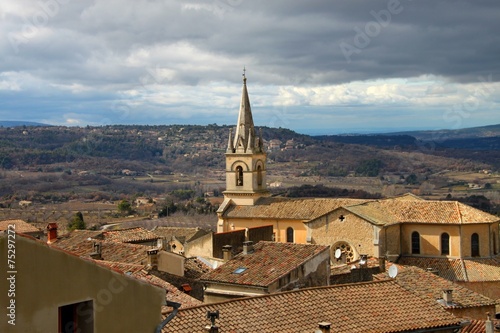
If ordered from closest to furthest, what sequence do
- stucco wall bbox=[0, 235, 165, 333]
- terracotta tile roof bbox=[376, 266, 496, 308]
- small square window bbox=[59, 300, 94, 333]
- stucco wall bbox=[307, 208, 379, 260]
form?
1. stucco wall bbox=[0, 235, 165, 333]
2. small square window bbox=[59, 300, 94, 333]
3. terracotta tile roof bbox=[376, 266, 496, 308]
4. stucco wall bbox=[307, 208, 379, 260]

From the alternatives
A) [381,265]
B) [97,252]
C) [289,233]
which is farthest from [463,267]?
[97,252]

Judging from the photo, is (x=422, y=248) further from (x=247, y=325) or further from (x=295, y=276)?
(x=247, y=325)

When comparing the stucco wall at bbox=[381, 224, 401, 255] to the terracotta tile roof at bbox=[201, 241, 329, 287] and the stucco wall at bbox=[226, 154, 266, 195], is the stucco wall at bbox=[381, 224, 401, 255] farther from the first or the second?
the terracotta tile roof at bbox=[201, 241, 329, 287]

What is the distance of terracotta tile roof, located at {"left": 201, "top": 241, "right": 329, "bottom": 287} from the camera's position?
78.3ft

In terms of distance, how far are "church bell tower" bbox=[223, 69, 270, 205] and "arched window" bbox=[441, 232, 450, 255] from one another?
15.6 meters

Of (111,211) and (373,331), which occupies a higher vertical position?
(373,331)

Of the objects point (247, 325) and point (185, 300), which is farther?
point (185, 300)

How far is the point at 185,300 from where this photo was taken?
73.8ft

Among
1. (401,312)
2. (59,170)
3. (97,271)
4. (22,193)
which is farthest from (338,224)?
(59,170)

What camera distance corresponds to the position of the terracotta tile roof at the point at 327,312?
16.2 meters

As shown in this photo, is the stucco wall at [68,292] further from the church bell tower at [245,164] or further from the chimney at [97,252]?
the church bell tower at [245,164]

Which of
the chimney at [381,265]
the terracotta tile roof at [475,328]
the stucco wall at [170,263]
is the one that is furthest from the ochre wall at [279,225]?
the terracotta tile roof at [475,328]

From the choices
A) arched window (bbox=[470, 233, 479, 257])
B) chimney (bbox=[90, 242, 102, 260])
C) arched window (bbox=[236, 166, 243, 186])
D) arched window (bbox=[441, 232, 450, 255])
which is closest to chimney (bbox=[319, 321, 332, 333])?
chimney (bbox=[90, 242, 102, 260])

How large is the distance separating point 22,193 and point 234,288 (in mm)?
119540
